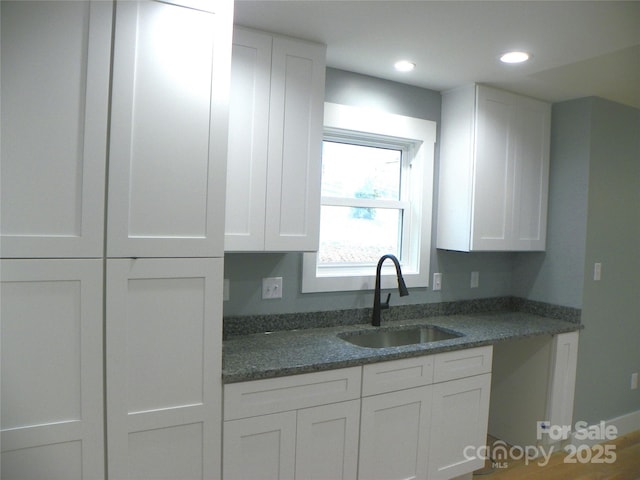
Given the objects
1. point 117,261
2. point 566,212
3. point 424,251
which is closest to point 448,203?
point 424,251

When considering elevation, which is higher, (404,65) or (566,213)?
(404,65)

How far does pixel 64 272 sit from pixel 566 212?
2978 mm

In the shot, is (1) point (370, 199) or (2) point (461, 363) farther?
(1) point (370, 199)

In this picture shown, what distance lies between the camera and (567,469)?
2.79m

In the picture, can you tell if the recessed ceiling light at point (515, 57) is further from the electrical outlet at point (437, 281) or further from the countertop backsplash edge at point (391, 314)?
the countertop backsplash edge at point (391, 314)

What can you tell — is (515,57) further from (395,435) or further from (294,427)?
(294,427)

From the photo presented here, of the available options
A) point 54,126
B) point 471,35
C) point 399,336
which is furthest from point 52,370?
point 471,35

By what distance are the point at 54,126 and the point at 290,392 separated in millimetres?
1310

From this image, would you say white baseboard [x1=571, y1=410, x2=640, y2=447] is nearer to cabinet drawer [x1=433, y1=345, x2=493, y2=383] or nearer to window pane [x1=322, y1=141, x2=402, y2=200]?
cabinet drawer [x1=433, y1=345, x2=493, y2=383]

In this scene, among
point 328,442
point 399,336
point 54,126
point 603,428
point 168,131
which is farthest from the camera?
point 603,428

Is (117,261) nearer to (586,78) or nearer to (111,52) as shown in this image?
(111,52)

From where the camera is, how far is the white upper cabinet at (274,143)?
203 centimetres

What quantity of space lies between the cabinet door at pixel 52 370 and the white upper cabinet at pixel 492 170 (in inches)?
84.1

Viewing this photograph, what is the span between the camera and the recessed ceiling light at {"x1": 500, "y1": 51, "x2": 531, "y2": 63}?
2258mm
